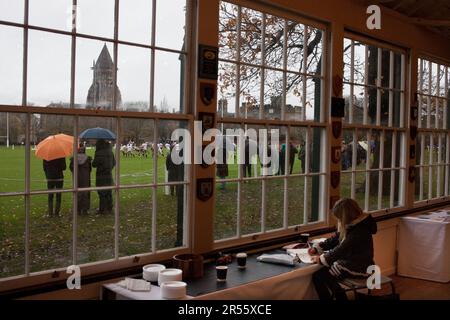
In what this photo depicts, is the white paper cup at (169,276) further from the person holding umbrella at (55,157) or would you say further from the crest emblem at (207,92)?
the crest emblem at (207,92)

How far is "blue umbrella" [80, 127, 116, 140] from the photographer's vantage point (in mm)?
3139

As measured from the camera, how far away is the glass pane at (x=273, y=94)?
4367 millimetres

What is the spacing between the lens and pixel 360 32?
537 cm

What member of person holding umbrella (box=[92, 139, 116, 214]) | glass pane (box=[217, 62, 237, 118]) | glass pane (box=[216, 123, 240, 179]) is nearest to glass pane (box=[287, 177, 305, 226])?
glass pane (box=[216, 123, 240, 179])

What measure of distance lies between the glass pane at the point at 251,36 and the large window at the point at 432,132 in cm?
332

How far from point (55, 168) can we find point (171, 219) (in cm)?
99

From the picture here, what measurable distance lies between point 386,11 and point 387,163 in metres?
1.79

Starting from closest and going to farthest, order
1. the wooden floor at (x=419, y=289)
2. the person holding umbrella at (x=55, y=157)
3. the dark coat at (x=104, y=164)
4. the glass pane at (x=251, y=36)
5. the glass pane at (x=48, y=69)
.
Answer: the glass pane at (x=48, y=69), the person holding umbrella at (x=55, y=157), the dark coat at (x=104, y=164), the glass pane at (x=251, y=36), the wooden floor at (x=419, y=289)

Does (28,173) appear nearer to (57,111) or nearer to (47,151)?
(47,151)

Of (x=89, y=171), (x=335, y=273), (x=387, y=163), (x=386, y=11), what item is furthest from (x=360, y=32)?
(x=89, y=171)

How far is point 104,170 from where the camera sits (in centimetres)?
327

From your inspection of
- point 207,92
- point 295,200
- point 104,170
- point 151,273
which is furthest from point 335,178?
point 104,170

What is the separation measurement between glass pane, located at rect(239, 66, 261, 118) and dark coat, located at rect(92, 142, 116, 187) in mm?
1262

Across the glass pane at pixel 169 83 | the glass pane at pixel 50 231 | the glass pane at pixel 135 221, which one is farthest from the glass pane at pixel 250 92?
the glass pane at pixel 50 231
